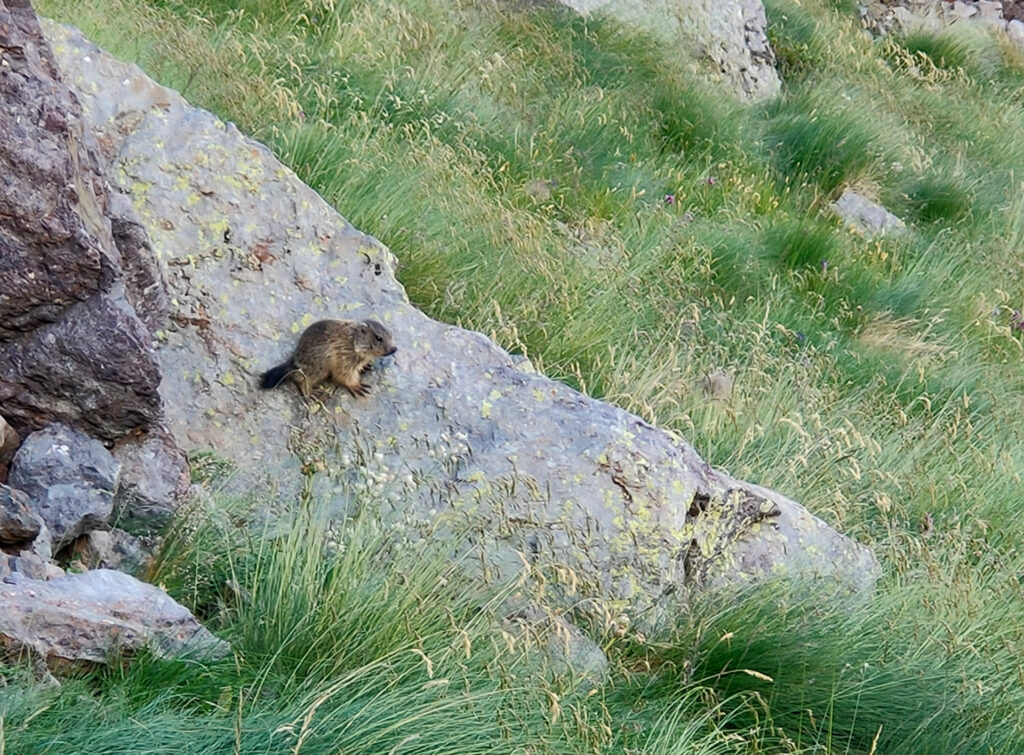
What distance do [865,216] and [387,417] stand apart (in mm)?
5799

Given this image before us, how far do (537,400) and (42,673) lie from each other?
6.63 feet

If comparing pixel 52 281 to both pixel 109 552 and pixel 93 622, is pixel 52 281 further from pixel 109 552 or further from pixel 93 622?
pixel 93 622

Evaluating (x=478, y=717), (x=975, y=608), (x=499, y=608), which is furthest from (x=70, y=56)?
(x=975, y=608)

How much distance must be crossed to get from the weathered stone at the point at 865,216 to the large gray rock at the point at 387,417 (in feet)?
15.7

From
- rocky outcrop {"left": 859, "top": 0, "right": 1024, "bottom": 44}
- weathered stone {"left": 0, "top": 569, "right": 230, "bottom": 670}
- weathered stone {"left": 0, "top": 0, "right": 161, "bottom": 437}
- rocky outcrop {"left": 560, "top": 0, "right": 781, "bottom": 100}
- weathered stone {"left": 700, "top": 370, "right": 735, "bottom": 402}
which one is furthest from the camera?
rocky outcrop {"left": 859, "top": 0, "right": 1024, "bottom": 44}

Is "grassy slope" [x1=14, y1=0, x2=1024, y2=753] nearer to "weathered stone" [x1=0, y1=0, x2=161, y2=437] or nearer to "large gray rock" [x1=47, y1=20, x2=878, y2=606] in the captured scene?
"large gray rock" [x1=47, y1=20, x2=878, y2=606]

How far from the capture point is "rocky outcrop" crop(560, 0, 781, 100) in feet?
33.8

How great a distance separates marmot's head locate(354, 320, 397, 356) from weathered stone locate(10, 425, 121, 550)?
3.09 feet

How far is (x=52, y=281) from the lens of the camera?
3375mm

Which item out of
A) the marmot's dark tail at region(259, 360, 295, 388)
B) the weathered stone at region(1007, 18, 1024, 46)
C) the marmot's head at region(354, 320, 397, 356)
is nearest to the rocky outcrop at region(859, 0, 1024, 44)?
the weathered stone at region(1007, 18, 1024, 46)

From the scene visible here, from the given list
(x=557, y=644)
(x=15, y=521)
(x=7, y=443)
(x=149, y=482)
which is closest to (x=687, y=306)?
(x=557, y=644)

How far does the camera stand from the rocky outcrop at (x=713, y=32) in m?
10.3

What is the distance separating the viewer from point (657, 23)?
10414mm

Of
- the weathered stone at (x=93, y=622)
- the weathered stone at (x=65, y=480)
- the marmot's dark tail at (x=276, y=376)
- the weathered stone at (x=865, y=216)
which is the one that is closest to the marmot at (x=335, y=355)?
the marmot's dark tail at (x=276, y=376)
